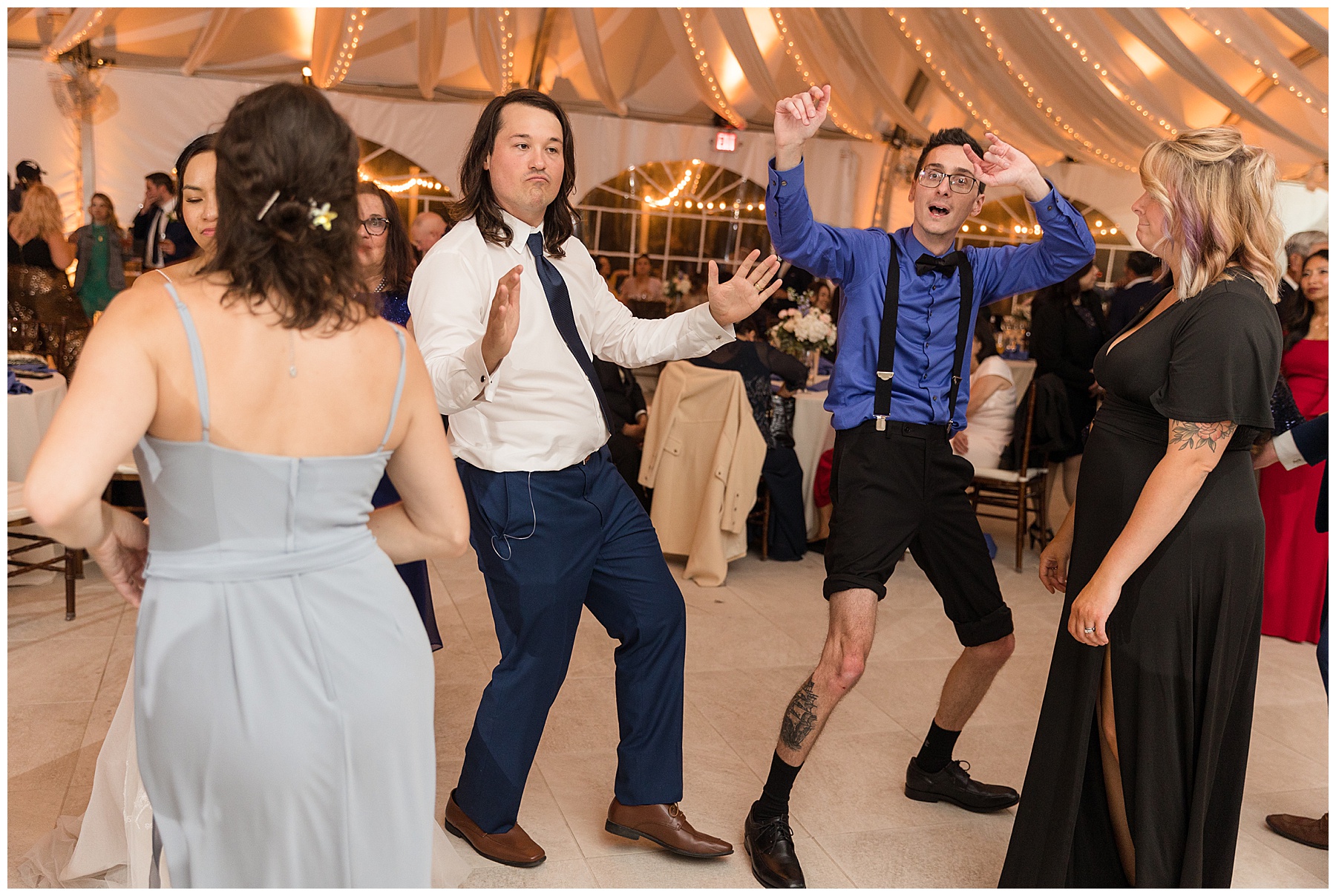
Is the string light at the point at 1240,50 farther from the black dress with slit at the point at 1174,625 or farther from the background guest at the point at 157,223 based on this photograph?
the background guest at the point at 157,223

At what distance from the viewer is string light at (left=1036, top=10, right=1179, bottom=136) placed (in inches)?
276

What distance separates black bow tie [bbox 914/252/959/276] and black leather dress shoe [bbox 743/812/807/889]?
4.42 feet

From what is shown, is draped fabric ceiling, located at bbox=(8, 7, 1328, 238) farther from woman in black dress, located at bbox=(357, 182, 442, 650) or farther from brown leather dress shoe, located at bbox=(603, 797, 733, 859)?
brown leather dress shoe, located at bbox=(603, 797, 733, 859)

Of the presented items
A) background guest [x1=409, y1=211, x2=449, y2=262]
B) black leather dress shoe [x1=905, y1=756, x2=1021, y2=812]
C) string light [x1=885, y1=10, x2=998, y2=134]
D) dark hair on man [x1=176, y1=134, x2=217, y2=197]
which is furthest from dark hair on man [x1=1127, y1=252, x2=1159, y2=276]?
dark hair on man [x1=176, y1=134, x2=217, y2=197]

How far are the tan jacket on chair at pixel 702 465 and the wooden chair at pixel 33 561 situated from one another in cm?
238

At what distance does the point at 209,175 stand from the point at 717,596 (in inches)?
121

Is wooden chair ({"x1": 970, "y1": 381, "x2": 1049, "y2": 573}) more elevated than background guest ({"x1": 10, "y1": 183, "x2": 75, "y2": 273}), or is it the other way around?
background guest ({"x1": 10, "y1": 183, "x2": 75, "y2": 273})

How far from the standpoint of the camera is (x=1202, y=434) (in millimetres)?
1910

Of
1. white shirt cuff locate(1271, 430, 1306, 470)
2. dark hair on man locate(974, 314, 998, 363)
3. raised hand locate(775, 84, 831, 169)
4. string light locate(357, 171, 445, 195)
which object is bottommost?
white shirt cuff locate(1271, 430, 1306, 470)

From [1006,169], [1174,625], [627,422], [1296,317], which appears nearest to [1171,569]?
[1174,625]

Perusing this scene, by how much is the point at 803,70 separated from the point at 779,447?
474cm

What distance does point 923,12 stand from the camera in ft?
24.6

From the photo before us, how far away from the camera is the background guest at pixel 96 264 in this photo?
7543mm

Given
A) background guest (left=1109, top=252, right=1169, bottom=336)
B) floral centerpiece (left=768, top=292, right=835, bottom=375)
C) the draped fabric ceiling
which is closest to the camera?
floral centerpiece (left=768, top=292, right=835, bottom=375)
